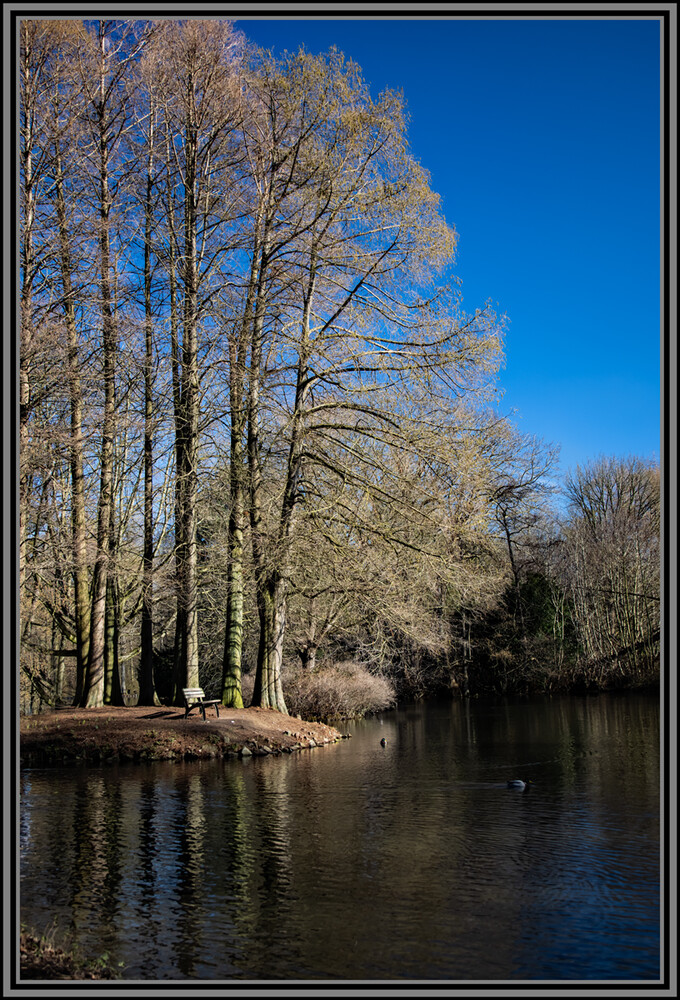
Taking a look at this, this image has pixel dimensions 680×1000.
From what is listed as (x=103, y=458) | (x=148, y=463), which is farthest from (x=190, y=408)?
(x=148, y=463)

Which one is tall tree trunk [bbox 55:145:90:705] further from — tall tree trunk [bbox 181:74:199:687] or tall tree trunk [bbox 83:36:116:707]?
tall tree trunk [bbox 181:74:199:687]

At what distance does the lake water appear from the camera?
5.89 meters

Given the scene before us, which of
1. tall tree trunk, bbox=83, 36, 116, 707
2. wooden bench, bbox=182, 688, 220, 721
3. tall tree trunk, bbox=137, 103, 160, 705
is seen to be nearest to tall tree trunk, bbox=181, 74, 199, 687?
tall tree trunk, bbox=137, 103, 160, 705

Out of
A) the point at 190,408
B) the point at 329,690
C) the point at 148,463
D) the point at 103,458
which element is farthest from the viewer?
the point at 329,690

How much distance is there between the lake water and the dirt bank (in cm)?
74

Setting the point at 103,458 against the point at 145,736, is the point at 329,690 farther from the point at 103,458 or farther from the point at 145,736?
the point at 103,458

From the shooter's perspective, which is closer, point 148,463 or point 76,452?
point 76,452

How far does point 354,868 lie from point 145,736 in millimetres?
9014

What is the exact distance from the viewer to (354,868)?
8188mm

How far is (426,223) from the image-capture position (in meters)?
18.7

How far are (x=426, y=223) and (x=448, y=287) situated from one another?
178cm
